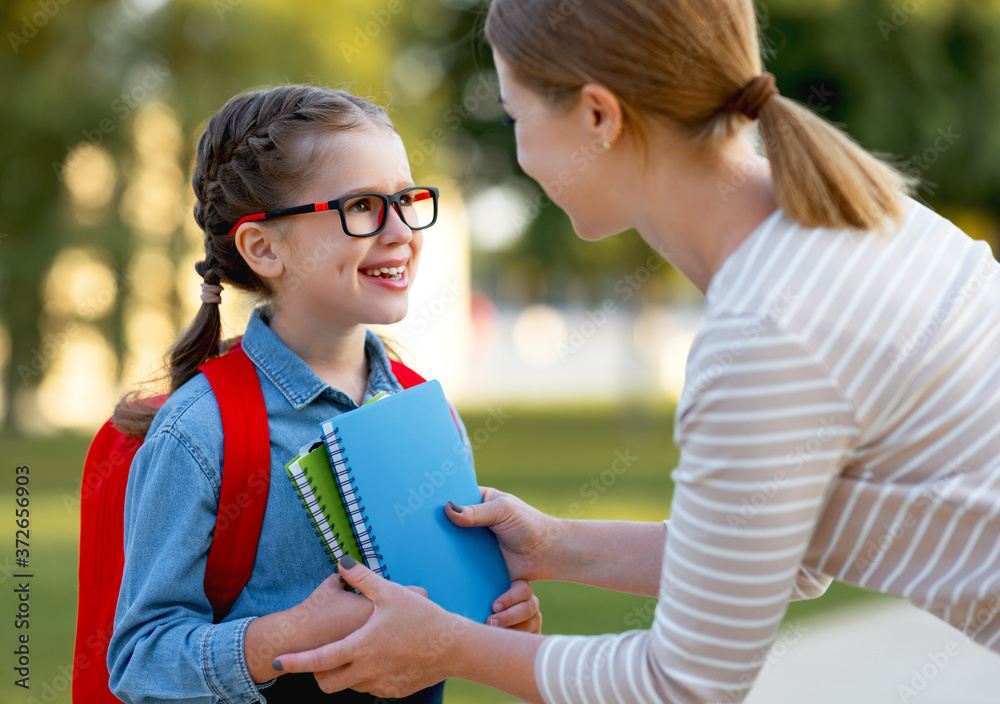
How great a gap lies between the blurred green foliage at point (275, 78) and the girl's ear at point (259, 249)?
30.2ft

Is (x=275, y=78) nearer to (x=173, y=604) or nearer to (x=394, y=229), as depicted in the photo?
(x=394, y=229)

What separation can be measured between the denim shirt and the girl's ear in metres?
0.29

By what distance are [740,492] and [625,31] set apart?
0.75 metres

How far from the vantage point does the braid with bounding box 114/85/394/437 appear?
210 centimetres

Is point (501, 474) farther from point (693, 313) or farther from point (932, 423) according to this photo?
point (693, 313)

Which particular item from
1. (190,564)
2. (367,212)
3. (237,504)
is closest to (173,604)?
(190,564)

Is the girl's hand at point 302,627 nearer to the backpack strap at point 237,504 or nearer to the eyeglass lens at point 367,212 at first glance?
the backpack strap at point 237,504

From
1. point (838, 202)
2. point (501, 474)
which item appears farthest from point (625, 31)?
point (501, 474)

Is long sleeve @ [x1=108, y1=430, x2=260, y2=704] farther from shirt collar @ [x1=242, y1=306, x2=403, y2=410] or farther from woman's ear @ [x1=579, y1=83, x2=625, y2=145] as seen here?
woman's ear @ [x1=579, y1=83, x2=625, y2=145]

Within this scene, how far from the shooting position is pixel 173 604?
5.99ft

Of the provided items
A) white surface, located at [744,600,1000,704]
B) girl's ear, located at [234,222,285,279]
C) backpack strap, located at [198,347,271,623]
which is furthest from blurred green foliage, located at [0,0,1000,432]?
backpack strap, located at [198,347,271,623]

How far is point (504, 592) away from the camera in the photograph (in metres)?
1.99

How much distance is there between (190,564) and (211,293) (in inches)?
28.4

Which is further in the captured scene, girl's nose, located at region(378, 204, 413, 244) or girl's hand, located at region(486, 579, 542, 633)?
girl's nose, located at region(378, 204, 413, 244)
